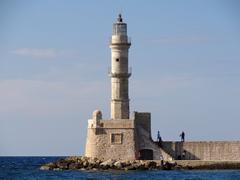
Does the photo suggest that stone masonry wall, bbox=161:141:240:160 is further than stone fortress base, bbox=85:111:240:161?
Yes

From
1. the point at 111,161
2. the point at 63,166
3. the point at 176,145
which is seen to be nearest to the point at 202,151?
the point at 176,145

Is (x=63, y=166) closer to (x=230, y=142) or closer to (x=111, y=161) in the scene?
(x=111, y=161)

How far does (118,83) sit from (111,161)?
5.08 meters

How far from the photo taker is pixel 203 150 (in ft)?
170

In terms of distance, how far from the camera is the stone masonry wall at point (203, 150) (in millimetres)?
51312

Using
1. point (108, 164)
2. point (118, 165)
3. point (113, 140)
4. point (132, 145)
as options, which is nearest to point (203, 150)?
point (132, 145)

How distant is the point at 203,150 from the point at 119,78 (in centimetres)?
683

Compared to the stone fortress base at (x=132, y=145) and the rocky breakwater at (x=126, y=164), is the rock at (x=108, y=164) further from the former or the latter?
the stone fortress base at (x=132, y=145)

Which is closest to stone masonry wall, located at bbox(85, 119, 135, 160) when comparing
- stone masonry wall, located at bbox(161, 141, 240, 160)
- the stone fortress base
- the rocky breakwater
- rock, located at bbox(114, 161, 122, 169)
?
the stone fortress base

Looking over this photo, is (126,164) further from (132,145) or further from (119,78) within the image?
(119,78)

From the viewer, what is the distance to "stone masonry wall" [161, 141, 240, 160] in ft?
168

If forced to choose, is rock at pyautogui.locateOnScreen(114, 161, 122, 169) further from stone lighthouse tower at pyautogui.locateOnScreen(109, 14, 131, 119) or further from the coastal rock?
stone lighthouse tower at pyautogui.locateOnScreen(109, 14, 131, 119)

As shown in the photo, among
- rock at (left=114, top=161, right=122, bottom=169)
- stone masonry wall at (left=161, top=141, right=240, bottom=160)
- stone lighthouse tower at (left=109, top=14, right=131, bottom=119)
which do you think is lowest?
rock at (left=114, top=161, right=122, bottom=169)

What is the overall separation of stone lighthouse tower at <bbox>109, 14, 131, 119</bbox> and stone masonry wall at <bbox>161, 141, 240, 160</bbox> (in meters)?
3.42
